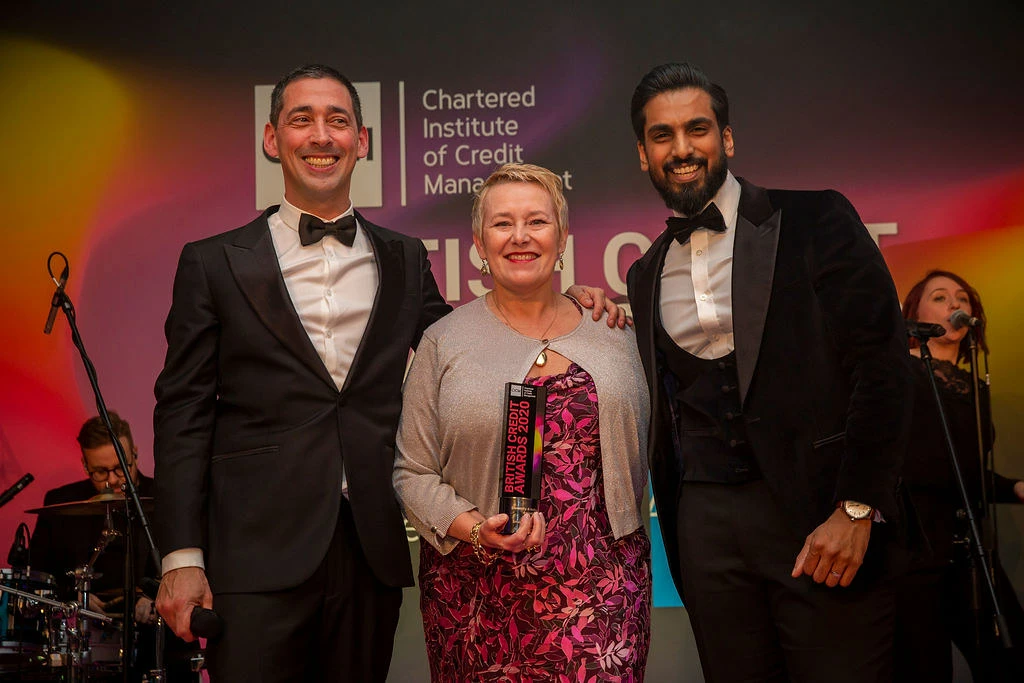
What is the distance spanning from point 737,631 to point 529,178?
116cm

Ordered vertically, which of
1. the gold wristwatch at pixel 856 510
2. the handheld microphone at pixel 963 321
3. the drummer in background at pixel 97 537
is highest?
the handheld microphone at pixel 963 321

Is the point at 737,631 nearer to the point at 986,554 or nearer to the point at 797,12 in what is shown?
the point at 986,554

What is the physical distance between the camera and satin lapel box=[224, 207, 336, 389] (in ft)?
8.07

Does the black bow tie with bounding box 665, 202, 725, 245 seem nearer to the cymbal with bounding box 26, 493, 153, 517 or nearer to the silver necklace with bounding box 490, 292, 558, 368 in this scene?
the silver necklace with bounding box 490, 292, 558, 368

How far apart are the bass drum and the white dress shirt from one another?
11.6 ft

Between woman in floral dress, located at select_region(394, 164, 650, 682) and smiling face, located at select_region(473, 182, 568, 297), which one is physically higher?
smiling face, located at select_region(473, 182, 568, 297)

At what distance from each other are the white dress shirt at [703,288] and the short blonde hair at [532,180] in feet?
0.94

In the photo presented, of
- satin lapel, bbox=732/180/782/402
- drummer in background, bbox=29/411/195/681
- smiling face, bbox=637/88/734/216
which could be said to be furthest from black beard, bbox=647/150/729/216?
drummer in background, bbox=29/411/195/681

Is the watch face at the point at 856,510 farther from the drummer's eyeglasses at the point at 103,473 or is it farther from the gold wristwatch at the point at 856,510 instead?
the drummer's eyeglasses at the point at 103,473

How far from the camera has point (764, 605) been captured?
2381mm

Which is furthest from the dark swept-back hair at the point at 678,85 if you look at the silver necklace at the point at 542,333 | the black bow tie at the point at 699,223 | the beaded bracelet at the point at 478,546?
the beaded bracelet at the point at 478,546

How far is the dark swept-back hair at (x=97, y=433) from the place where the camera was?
5047 millimetres

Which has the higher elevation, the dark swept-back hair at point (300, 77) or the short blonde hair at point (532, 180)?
the dark swept-back hair at point (300, 77)

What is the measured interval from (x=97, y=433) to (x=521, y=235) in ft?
10.8
